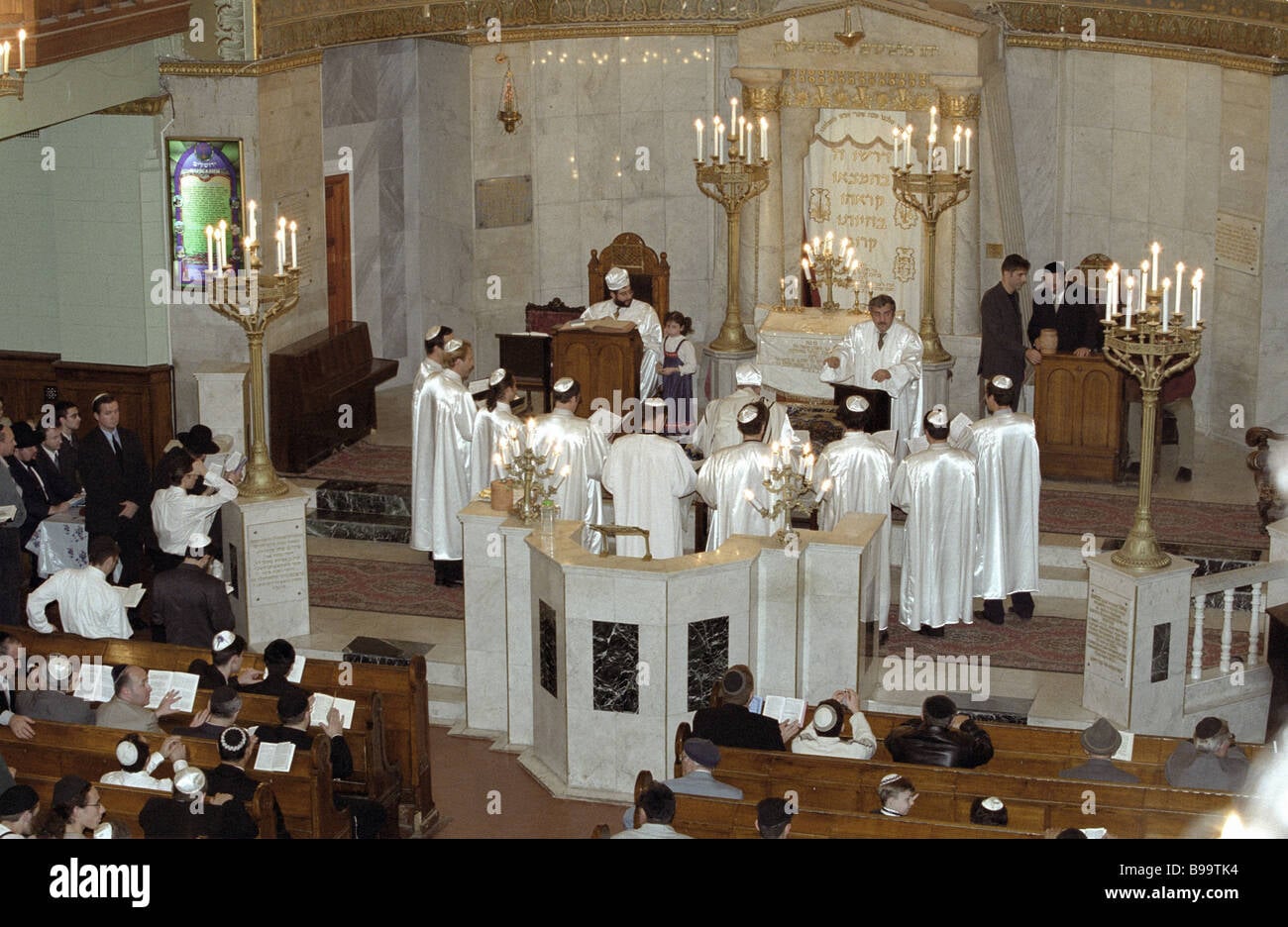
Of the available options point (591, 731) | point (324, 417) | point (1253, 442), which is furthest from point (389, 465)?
point (1253, 442)

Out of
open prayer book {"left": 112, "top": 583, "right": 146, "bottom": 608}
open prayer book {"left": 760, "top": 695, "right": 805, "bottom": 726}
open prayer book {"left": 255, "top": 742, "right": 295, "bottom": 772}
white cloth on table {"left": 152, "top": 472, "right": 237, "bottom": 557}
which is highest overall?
white cloth on table {"left": 152, "top": 472, "right": 237, "bottom": 557}

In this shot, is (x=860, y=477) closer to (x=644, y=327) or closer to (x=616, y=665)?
(x=616, y=665)

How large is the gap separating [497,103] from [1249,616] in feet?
32.3

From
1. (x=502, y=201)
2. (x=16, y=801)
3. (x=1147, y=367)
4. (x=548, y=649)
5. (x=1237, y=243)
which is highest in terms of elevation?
(x=502, y=201)

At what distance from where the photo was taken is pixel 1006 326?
17.2 meters

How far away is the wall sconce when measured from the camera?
67.2 feet

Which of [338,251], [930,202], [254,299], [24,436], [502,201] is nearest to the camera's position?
[254,299]

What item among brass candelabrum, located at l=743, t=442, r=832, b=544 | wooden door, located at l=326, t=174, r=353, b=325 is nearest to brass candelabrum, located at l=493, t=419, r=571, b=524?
brass candelabrum, located at l=743, t=442, r=832, b=544

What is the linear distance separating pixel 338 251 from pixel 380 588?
21.4ft

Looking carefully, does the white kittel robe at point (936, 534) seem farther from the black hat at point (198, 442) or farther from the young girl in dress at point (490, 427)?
the black hat at point (198, 442)

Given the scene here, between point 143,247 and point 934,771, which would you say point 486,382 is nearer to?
point 143,247

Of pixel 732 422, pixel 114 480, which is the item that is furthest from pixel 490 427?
pixel 114 480

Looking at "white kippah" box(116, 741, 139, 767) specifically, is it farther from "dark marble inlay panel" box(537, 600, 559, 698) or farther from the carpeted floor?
the carpeted floor

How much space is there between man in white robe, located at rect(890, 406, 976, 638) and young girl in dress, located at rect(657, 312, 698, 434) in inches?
132
